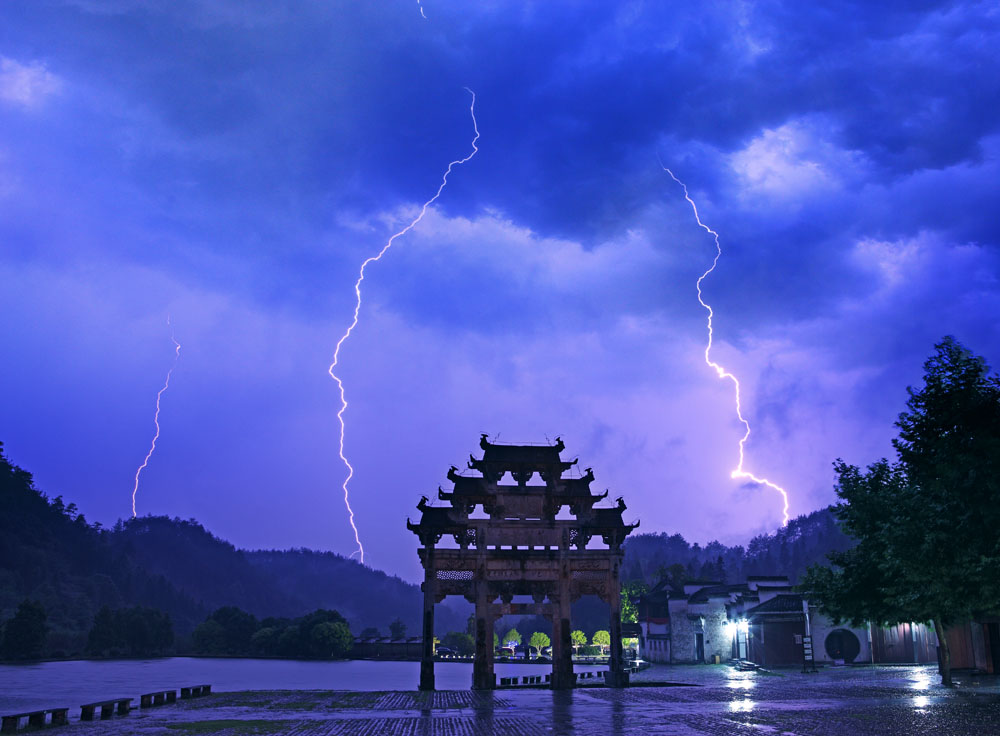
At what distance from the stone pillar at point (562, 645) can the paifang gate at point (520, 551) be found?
0.05 meters

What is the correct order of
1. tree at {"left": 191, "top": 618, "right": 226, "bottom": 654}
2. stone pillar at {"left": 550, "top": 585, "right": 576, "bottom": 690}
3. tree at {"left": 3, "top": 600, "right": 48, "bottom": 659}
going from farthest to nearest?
tree at {"left": 191, "top": 618, "right": 226, "bottom": 654} → tree at {"left": 3, "top": 600, "right": 48, "bottom": 659} → stone pillar at {"left": 550, "top": 585, "right": 576, "bottom": 690}

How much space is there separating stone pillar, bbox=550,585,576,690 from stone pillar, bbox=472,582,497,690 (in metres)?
3.49

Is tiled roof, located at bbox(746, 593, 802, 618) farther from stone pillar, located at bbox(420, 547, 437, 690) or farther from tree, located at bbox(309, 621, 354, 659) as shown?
tree, located at bbox(309, 621, 354, 659)

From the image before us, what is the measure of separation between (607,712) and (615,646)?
1683 centimetres

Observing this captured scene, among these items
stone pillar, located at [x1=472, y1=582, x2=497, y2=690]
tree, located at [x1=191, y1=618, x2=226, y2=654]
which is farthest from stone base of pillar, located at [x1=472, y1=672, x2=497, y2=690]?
tree, located at [x1=191, y1=618, x2=226, y2=654]

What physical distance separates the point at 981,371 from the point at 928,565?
792cm

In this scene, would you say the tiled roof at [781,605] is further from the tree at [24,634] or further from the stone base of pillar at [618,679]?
the tree at [24,634]

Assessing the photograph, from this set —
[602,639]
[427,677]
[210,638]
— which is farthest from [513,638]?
[427,677]

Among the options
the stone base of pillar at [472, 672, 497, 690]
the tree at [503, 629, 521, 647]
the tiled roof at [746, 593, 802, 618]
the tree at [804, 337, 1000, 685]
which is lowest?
the tree at [503, 629, 521, 647]

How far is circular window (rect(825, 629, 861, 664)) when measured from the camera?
2405 inches

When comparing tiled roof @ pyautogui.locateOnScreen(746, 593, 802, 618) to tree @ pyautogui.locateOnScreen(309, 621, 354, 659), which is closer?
tiled roof @ pyautogui.locateOnScreen(746, 593, 802, 618)

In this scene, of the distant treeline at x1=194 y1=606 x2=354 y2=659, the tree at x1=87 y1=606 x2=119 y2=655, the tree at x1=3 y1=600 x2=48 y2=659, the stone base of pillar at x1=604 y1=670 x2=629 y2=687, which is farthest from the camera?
the distant treeline at x1=194 y1=606 x2=354 y2=659

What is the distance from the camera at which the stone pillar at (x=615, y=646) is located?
4200 cm

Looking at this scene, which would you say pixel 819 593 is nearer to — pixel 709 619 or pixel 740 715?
pixel 740 715
